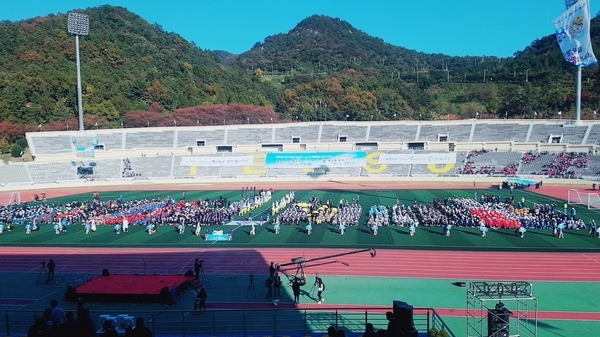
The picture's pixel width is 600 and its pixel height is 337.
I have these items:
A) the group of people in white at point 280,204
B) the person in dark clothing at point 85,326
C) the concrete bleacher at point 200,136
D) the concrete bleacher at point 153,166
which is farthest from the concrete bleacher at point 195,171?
the person in dark clothing at point 85,326

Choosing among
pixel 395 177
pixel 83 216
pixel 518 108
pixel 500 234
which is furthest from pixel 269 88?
pixel 500 234

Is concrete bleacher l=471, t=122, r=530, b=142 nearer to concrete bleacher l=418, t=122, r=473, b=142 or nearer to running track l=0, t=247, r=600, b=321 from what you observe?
concrete bleacher l=418, t=122, r=473, b=142

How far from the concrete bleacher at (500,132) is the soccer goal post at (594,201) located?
17.5 meters

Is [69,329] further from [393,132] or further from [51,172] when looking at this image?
[393,132]

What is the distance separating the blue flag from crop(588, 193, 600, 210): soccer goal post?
36.5ft

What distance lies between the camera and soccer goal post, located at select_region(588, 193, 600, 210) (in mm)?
30031

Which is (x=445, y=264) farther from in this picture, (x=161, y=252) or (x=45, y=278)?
(x=45, y=278)

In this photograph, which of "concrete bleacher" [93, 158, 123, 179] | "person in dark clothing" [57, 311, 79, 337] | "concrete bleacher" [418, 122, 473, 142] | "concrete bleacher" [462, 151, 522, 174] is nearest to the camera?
"person in dark clothing" [57, 311, 79, 337]

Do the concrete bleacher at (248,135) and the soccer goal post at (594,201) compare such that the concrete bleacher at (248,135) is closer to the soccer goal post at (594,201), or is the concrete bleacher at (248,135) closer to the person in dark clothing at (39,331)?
the soccer goal post at (594,201)

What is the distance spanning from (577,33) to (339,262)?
106ft

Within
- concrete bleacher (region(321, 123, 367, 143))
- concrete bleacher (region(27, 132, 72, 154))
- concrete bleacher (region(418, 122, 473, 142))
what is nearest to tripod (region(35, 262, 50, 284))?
concrete bleacher (region(27, 132, 72, 154))

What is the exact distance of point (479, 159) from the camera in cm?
4900

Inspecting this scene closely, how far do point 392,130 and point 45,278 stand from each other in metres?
46.1

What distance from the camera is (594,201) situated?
32.4 m
